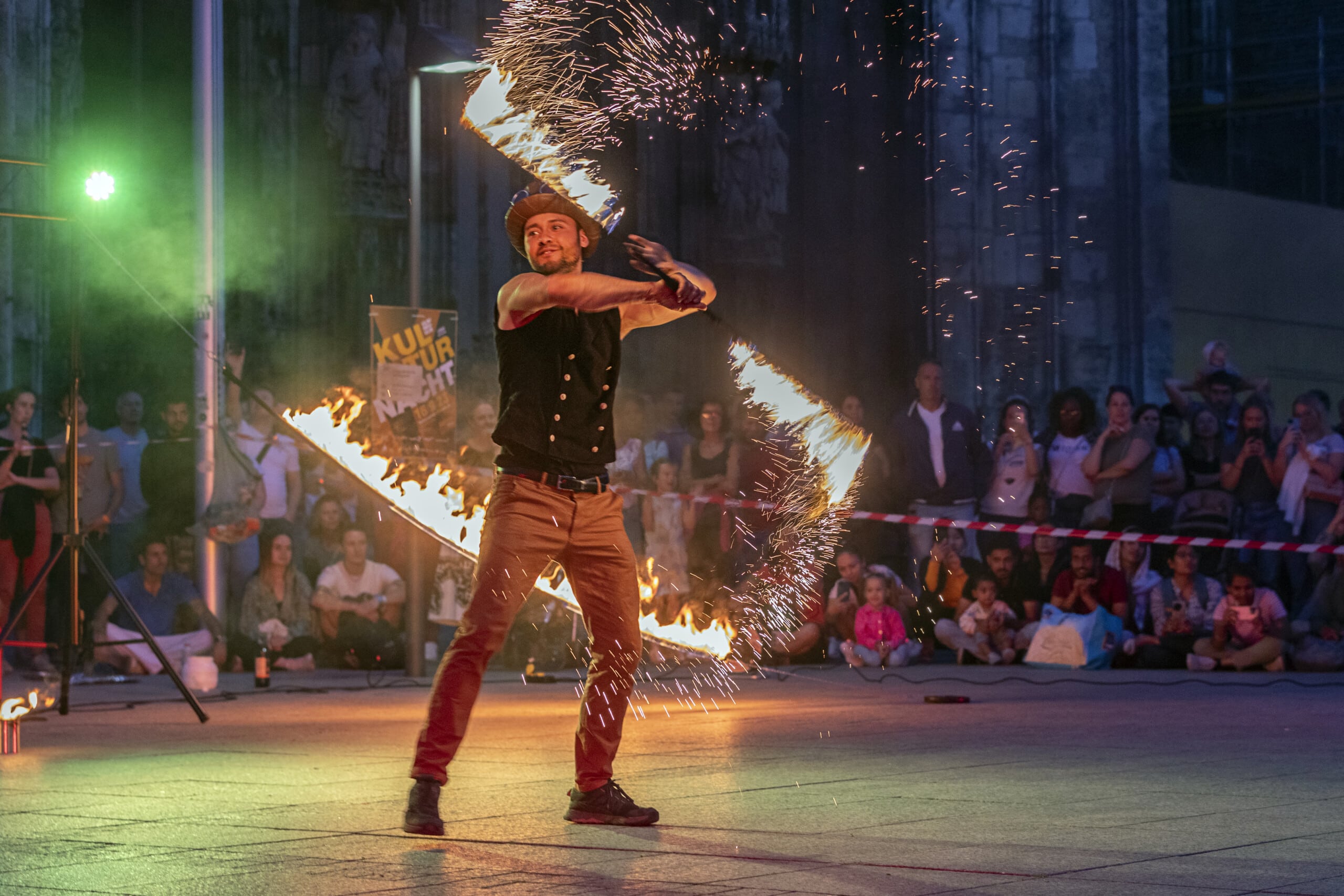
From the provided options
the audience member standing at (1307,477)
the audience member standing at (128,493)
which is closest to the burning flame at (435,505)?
the audience member standing at (128,493)

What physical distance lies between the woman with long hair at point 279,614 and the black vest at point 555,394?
28.8ft

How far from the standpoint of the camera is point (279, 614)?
14.8 m

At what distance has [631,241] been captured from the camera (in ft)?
20.0

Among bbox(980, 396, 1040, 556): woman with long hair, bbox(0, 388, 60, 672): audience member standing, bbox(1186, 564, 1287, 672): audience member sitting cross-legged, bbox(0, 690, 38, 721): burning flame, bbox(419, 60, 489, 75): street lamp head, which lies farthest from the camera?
bbox(980, 396, 1040, 556): woman with long hair

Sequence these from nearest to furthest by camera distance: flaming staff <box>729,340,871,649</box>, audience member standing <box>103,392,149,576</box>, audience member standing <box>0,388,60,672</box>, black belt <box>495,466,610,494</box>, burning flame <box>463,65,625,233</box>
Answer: black belt <box>495,466,610,494</box>
burning flame <box>463,65,625,233</box>
flaming staff <box>729,340,871,649</box>
audience member standing <box>0,388,60,672</box>
audience member standing <box>103,392,149,576</box>

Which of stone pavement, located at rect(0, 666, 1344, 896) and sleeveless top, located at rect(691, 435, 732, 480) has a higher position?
sleeveless top, located at rect(691, 435, 732, 480)

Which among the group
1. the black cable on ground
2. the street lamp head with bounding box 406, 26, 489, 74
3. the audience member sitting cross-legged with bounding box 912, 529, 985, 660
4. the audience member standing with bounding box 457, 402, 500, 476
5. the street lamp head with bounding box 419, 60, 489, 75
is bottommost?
the black cable on ground

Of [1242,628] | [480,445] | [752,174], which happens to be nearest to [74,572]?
[480,445]

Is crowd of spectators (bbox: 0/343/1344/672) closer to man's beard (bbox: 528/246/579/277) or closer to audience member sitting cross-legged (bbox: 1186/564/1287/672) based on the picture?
audience member sitting cross-legged (bbox: 1186/564/1287/672)

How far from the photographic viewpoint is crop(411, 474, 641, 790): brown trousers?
613 cm

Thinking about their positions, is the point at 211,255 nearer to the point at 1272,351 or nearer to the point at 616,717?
the point at 616,717

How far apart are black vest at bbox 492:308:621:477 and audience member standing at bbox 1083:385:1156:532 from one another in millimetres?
9131

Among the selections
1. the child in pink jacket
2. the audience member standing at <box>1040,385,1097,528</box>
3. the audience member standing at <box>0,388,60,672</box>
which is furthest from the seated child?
the audience member standing at <box>0,388,60,672</box>

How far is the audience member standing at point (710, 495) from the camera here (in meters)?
14.5
